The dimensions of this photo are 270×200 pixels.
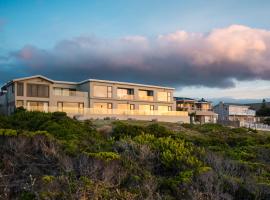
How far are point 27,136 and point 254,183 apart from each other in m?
7.85

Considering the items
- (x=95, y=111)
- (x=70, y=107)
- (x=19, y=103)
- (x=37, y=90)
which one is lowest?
(x=95, y=111)

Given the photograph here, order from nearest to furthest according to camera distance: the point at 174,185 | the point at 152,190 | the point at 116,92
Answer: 1. the point at 152,190
2. the point at 174,185
3. the point at 116,92

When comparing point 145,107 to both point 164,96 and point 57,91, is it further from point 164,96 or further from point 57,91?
point 57,91

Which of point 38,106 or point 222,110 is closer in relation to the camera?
point 38,106

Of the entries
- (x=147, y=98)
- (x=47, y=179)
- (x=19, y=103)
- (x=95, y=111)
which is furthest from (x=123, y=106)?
(x=47, y=179)

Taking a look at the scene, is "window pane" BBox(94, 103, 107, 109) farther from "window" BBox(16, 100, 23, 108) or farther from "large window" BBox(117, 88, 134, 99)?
"window" BBox(16, 100, 23, 108)

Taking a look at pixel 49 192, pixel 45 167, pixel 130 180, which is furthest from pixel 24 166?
pixel 130 180

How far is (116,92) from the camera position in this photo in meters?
54.7

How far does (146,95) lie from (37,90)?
19857 mm

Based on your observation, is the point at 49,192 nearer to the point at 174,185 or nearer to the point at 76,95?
the point at 174,185

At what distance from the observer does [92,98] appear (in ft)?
168

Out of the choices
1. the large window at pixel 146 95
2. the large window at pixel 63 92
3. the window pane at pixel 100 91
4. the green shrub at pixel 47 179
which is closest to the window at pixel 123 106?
the window pane at pixel 100 91

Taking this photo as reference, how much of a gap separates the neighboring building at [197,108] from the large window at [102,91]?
77.0 ft

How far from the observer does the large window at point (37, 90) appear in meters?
45.2
